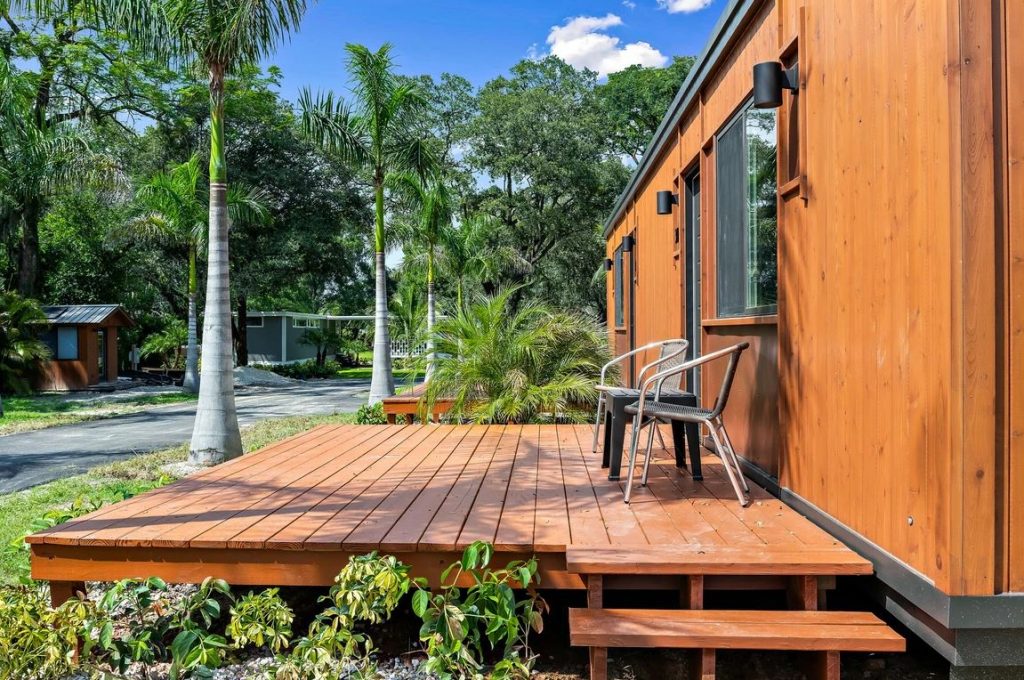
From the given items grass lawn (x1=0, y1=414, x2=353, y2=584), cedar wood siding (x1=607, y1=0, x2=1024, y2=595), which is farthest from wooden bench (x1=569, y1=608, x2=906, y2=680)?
grass lawn (x1=0, y1=414, x2=353, y2=584)

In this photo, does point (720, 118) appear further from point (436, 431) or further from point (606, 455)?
point (436, 431)

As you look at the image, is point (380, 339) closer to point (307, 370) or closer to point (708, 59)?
point (708, 59)

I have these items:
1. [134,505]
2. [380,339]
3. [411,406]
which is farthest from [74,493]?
[380,339]

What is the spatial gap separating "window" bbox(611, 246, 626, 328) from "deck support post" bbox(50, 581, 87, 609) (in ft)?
26.3

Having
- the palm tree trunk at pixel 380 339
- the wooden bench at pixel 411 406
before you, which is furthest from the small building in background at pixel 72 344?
the wooden bench at pixel 411 406

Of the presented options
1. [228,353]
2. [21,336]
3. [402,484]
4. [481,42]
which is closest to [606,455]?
[402,484]

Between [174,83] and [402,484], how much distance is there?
73.1ft

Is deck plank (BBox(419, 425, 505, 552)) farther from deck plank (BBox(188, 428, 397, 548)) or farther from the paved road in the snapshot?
the paved road

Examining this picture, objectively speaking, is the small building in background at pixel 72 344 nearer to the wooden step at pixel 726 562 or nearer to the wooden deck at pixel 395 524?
the wooden deck at pixel 395 524

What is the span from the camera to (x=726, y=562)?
7.97ft

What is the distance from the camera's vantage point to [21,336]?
1622cm

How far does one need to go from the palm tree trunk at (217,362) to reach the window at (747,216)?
14.6ft

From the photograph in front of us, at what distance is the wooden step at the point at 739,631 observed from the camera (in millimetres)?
2248

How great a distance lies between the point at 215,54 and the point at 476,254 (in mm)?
16691
